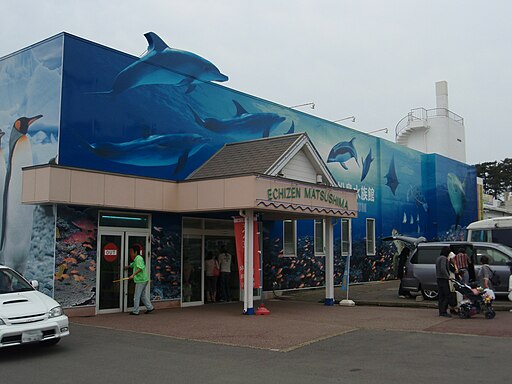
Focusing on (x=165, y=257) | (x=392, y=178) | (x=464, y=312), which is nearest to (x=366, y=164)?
(x=392, y=178)

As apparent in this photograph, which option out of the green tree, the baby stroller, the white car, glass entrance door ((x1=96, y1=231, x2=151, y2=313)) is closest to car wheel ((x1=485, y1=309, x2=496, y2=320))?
the baby stroller

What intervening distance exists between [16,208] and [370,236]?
1648 centimetres

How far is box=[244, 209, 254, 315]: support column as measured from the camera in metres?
15.0

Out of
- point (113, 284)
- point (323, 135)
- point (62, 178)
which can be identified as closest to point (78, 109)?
point (62, 178)

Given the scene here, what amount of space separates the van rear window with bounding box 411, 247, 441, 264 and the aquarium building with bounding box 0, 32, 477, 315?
268 cm

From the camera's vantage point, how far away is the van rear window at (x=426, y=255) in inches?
712

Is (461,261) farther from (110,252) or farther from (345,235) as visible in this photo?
(345,235)

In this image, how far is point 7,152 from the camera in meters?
16.2

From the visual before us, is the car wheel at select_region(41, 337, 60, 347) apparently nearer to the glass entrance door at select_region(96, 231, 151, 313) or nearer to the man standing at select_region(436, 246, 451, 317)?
the glass entrance door at select_region(96, 231, 151, 313)

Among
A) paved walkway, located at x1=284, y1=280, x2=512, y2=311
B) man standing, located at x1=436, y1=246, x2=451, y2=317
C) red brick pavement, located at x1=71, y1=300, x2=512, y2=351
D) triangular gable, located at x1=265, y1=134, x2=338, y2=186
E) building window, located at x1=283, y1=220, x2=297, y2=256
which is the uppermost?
triangular gable, located at x1=265, y1=134, x2=338, y2=186

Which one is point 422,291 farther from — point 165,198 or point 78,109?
point 78,109

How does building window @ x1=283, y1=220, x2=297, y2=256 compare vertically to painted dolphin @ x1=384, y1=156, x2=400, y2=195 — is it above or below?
below

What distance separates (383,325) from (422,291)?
5623 millimetres

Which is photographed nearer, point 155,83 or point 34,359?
point 34,359
